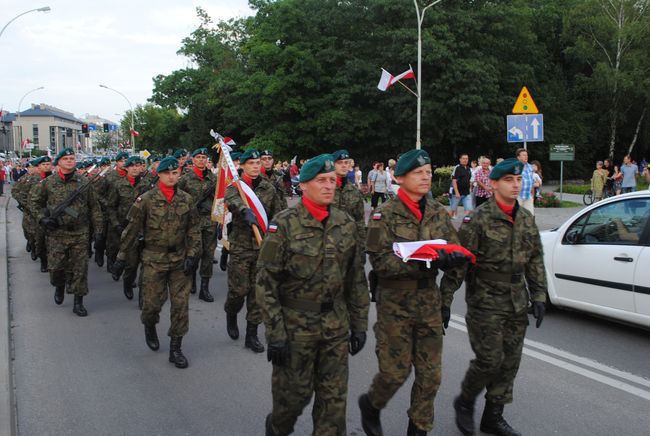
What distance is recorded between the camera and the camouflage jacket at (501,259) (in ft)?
13.4

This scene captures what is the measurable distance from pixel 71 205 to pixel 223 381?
3.91 m

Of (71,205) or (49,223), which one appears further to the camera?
A: (71,205)

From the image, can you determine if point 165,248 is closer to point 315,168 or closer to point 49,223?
point 49,223

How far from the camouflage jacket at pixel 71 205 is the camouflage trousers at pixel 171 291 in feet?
8.31

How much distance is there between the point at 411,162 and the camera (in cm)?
397

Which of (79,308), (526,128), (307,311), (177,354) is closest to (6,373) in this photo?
(177,354)

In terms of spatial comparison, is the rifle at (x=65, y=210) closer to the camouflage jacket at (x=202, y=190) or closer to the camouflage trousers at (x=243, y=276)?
the camouflage jacket at (x=202, y=190)

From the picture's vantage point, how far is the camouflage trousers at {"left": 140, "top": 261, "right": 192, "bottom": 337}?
588cm

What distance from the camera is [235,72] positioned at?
42781 mm

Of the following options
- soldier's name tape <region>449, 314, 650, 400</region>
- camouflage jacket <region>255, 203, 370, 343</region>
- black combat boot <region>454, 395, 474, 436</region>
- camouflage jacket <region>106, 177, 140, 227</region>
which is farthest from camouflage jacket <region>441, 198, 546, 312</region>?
camouflage jacket <region>106, 177, 140, 227</region>

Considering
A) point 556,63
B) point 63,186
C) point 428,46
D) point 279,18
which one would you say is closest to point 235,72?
point 279,18

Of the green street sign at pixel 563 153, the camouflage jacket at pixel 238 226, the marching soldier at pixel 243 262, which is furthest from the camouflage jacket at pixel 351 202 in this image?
the green street sign at pixel 563 153

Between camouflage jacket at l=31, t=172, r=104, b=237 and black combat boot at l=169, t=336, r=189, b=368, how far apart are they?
2891 millimetres

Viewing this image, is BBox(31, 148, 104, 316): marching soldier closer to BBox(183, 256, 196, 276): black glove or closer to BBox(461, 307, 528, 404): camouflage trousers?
BBox(183, 256, 196, 276): black glove
